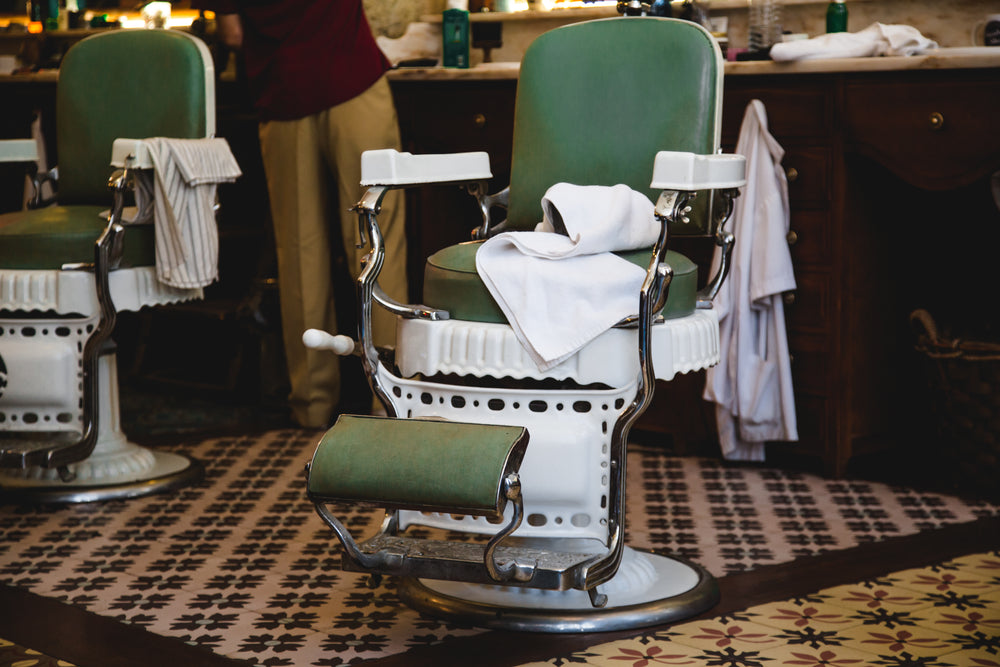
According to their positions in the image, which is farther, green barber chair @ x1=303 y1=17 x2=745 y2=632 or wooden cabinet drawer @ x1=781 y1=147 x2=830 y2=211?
wooden cabinet drawer @ x1=781 y1=147 x2=830 y2=211

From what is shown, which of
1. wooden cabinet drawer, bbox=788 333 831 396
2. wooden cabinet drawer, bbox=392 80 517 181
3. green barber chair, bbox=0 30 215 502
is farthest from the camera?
wooden cabinet drawer, bbox=392 80 517 181

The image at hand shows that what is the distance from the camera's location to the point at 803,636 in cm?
213

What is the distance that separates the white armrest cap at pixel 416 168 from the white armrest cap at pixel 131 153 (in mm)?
882

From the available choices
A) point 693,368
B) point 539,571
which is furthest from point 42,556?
point 693,368

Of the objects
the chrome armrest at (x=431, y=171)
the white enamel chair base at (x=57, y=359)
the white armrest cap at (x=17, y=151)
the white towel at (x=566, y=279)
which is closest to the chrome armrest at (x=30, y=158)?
the white armrest cap at (x=17, y=151)

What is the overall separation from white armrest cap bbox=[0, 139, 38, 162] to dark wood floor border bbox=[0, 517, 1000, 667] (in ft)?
4.24

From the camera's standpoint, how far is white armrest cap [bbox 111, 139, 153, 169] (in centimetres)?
→ 292

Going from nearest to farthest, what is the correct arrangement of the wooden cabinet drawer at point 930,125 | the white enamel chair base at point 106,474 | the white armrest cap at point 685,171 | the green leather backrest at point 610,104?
the white armrest cap at point 685,171 → the green leather backrest at point 610,104 → the wooden cabinet drawer at point 930,125 → the white enamel chair base at point 106,474

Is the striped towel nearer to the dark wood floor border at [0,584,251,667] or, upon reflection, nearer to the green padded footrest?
the dark wood floor border at [0,584,251,667]

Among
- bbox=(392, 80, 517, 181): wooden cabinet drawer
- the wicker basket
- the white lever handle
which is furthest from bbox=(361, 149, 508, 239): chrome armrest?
the wicker basket

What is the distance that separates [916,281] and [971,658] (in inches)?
60.6

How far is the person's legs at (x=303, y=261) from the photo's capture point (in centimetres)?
378

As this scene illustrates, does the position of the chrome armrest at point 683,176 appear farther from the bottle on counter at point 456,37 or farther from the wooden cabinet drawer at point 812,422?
the bottle on counter at point 456,37

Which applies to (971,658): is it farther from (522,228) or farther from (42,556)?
(42,556)
